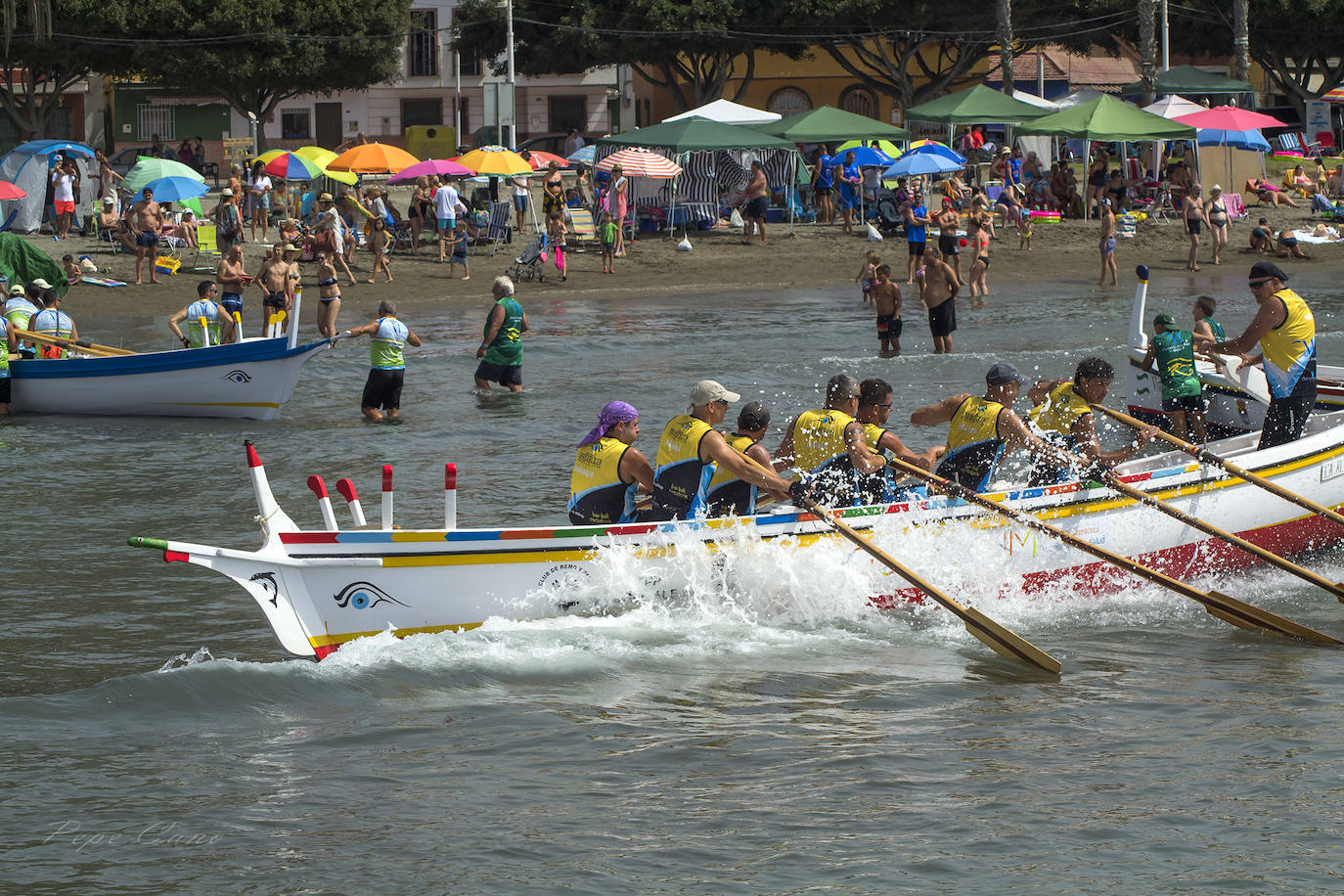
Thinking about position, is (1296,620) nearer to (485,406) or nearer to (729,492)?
(729,492)

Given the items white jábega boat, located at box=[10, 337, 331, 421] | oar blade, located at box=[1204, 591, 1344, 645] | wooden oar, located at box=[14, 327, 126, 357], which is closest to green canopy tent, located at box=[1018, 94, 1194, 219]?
white jábega boat, located at box=[10, 337, 331, 421]

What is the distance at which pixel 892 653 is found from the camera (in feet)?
33.2

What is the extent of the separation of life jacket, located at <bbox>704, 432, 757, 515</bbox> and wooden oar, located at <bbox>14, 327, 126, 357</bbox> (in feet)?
38.5

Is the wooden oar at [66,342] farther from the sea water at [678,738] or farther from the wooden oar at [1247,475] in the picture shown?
the wooden oar at [1247,475]

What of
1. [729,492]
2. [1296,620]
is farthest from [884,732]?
[1296,620]

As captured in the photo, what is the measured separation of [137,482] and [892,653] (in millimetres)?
8864

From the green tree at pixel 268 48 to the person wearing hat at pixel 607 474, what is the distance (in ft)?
131

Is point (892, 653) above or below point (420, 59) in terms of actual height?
below

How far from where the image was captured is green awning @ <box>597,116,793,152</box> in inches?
1291

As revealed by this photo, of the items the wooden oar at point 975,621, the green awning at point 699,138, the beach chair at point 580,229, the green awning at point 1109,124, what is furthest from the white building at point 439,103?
the wooden oar at point 975,621

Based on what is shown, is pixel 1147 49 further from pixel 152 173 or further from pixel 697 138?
pixel 152 173

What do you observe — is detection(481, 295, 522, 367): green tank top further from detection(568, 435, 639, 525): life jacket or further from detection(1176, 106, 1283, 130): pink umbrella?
detection(1176, 106, 1283, 130): pink umbrella

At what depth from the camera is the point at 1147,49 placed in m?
40.4

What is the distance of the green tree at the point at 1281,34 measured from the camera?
4791cm
